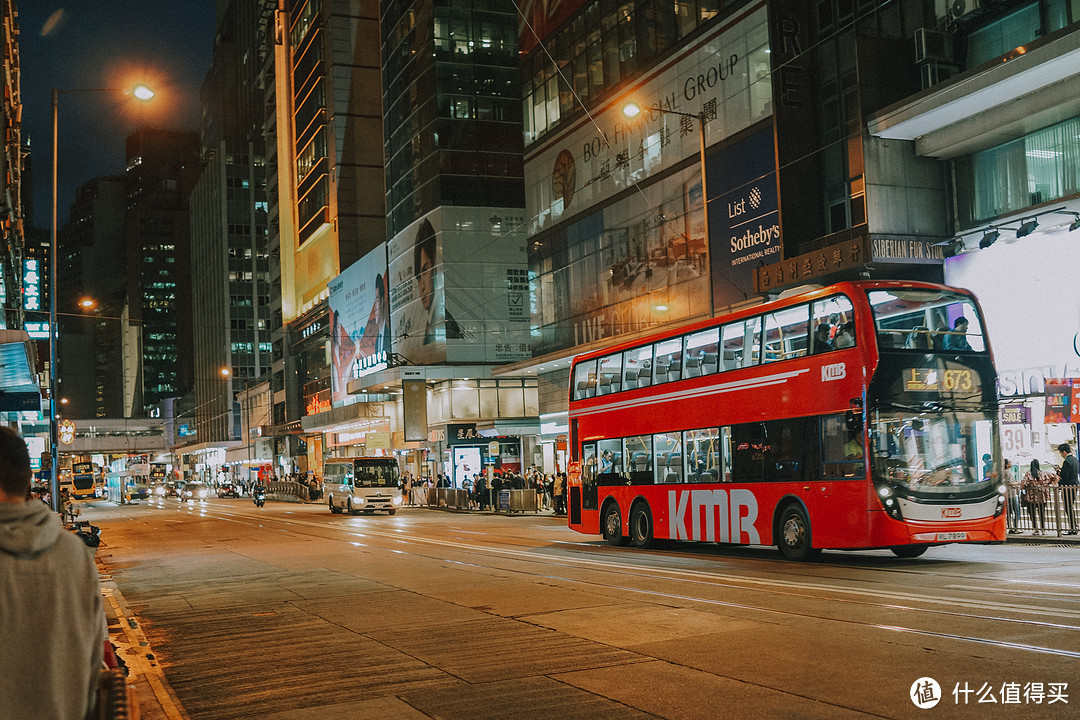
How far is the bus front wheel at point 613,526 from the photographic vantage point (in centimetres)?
2333

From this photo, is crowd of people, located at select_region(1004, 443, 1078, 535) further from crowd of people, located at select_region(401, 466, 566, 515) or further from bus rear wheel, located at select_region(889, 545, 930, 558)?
crowd of people, located at select_region(401, 466, 566, 515)

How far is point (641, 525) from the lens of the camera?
881 inches

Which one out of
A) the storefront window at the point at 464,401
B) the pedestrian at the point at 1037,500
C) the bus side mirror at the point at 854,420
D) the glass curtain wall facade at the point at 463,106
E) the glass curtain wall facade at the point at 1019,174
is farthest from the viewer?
the glass curtain wall facade at the point at 463,106

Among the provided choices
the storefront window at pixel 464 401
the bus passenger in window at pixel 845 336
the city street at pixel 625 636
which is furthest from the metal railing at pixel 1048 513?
the storefront window at pixel 464 401

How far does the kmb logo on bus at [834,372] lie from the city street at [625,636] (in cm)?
295

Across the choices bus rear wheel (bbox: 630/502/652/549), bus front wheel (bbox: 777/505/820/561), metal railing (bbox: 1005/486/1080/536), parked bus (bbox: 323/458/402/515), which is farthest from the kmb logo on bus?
Result: parked bus (bbox: 323/458/402/515)

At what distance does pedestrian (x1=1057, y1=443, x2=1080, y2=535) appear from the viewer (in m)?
20.5

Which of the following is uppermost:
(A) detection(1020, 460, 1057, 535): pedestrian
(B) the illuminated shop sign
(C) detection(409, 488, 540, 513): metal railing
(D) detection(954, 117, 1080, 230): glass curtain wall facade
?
(B) the illuminated shop sign

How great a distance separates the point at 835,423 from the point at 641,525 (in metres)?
6.67

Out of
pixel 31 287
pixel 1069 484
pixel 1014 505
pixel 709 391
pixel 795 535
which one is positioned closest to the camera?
pixel 795 535

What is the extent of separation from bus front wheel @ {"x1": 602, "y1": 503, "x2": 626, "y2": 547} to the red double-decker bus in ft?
6.98

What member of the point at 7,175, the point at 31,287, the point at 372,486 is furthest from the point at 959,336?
the point at 7,175

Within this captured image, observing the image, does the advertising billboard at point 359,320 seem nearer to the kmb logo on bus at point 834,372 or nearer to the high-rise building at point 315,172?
the high-rise building at point 315,172

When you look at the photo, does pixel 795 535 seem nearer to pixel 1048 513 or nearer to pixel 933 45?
pixel 1048 513
